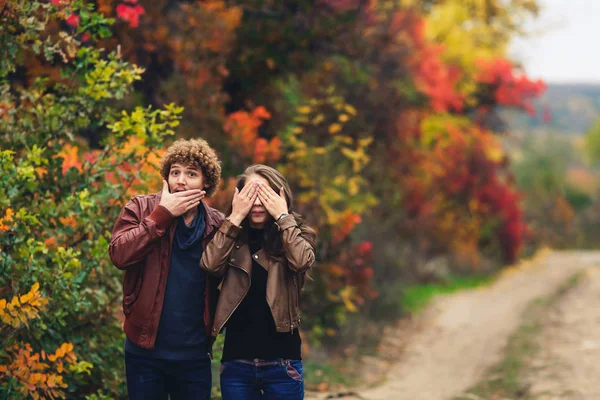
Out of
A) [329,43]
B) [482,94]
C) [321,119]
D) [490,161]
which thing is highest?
[482,94]

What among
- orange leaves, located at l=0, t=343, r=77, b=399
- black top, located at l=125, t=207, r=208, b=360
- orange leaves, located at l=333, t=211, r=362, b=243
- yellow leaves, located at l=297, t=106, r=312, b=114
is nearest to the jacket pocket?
black top, located at l=125, t=207, r=208, b=360

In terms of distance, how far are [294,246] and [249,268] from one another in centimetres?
26

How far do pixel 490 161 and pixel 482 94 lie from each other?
182 centimetres

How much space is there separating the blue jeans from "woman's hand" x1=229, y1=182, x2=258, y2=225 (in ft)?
2.37

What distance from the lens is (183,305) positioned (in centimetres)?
390

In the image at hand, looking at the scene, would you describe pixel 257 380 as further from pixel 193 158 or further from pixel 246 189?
pixel 193 158

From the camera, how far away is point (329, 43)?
11.1 meters

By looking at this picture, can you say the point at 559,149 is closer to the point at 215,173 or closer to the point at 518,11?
the point at 518,11

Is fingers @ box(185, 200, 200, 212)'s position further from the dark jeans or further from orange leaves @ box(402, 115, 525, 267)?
orange leaves @ box(402, 115, 525, 267)

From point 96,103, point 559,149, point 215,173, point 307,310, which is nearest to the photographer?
point 215,173

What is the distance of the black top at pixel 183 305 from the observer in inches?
152

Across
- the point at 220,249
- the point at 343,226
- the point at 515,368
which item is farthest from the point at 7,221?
the point at 515,368

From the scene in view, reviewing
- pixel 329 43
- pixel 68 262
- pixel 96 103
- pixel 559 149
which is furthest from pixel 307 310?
pixel 559 149

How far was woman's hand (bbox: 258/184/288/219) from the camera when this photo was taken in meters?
3.97
